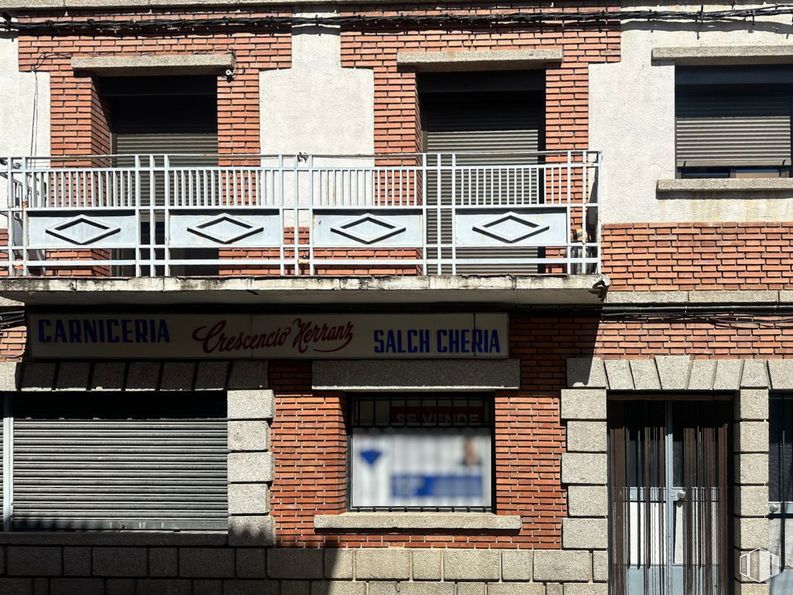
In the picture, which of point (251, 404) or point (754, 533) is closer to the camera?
point (754, 533)

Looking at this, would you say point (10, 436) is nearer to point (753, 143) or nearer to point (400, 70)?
point (400, 70)

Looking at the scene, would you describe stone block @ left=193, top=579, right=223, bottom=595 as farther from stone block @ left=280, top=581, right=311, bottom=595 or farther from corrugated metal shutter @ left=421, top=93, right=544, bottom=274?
corrugated metal shutter @ left=421, top=93, right=544, bottom=274

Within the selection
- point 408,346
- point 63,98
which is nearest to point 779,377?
point 408,346

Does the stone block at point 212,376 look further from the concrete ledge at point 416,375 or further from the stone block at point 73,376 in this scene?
the stone block at point 73,376

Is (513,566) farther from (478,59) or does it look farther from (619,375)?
(478,59)

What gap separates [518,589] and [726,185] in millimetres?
4655

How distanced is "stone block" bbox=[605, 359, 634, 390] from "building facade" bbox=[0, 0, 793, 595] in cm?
2

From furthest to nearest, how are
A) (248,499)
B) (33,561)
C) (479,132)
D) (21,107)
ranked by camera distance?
1. (479,132)
2. (21,107)
3. (33,561)
4. (248,499)

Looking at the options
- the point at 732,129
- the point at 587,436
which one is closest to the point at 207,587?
the point at 587,436

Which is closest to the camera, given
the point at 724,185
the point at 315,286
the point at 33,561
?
the point at 315,286

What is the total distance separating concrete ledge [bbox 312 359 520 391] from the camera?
9781 millimetres

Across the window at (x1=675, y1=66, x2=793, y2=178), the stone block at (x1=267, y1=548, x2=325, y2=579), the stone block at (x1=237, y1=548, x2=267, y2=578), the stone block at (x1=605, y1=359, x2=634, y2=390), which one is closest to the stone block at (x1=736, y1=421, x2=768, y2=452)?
the stone block at (x1=605, y1=359, x2=634, y2=390)

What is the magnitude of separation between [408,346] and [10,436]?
4.44m

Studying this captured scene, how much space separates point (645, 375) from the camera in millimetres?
9656
